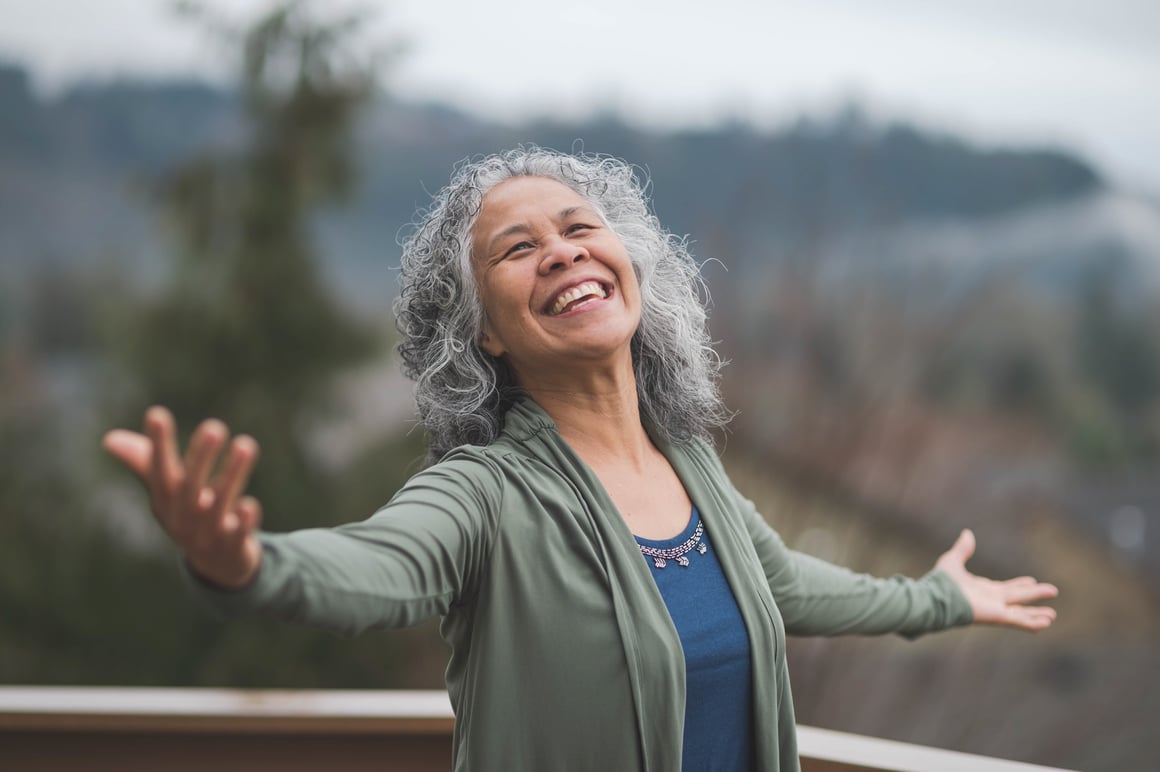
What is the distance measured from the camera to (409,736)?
198 centimetres

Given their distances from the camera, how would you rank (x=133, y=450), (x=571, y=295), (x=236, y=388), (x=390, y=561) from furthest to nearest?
(x=236, y=388), (x=571, y=295), (x=390, y=561), (x=133, y=450)

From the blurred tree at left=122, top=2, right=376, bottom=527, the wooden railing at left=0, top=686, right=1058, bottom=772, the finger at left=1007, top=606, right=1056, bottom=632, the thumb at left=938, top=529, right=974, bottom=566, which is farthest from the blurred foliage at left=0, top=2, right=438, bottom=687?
the finger at left=1007, top=606, right=1056, bottom=632

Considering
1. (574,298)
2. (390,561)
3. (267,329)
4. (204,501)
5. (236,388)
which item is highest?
(574,298)

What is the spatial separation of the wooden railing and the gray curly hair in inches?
29.8

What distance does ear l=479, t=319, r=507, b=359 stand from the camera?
1.43 meters

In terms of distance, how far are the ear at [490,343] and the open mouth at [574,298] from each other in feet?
0.36

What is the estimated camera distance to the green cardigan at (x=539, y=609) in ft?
3.58

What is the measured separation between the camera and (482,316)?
4.70 ft

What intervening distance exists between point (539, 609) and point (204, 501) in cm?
45

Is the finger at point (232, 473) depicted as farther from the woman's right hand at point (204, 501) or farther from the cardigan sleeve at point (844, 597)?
the cardigan sleeve at point (844, 597)

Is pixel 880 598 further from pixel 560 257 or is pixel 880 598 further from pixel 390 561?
pixel 390 561

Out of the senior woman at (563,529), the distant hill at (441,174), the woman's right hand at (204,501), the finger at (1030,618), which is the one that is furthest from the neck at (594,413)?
the distant hill at (441,174)

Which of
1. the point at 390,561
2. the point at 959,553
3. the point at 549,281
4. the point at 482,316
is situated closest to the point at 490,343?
the point at 482,316

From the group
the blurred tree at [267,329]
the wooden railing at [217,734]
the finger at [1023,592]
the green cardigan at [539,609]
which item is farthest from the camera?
the blurred tree at [267,329]
